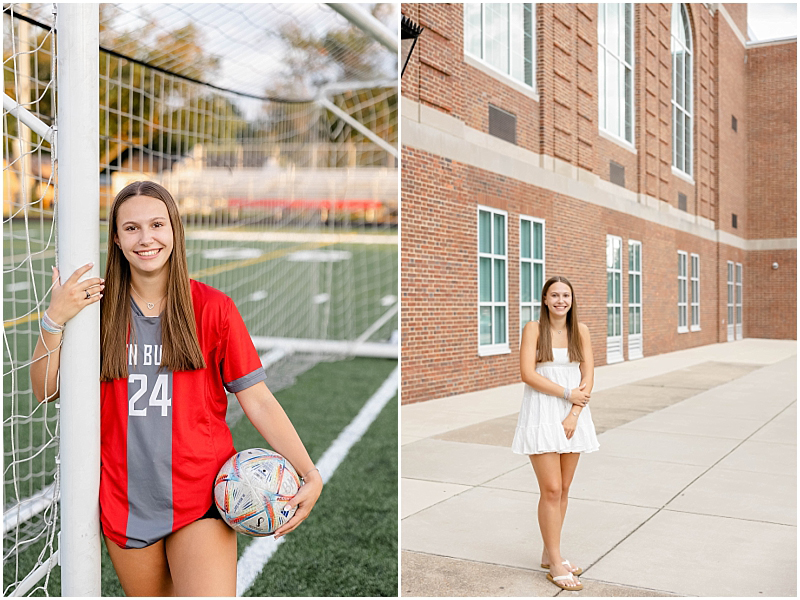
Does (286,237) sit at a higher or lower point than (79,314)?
higher

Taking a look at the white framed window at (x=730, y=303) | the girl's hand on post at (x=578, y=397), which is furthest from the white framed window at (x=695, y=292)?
the girl's hand on post at (x=578, y=397)

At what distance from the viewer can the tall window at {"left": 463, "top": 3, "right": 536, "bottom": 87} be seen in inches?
486

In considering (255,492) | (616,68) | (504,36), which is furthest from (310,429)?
(616,68)

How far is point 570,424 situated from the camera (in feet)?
12.1

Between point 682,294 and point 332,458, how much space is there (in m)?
19.2

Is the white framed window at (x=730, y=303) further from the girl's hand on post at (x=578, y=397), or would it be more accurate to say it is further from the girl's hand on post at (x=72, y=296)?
the girl's hand on post at (x=72, y=296)

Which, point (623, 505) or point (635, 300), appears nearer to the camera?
point (623, 505)

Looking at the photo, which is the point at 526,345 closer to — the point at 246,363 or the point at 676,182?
the point at 246,363

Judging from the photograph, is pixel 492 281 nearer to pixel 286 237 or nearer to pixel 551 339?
pixel 286 237

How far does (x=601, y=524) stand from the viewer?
4.89 m

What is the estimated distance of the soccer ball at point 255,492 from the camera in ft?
7.64

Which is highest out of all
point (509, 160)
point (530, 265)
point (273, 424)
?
point (509, 160)

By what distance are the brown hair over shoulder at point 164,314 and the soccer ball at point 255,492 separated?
1.12 ft

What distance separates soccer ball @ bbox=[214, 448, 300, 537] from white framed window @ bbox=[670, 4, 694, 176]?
75.5 feet
